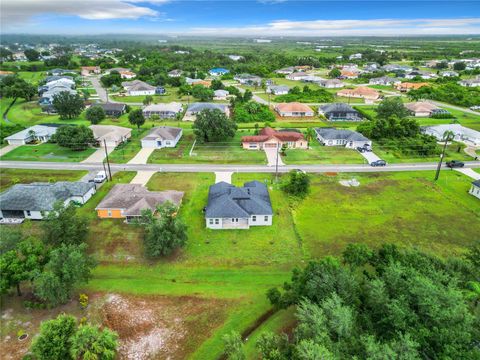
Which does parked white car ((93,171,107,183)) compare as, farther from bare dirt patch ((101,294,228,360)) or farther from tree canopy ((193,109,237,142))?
bare dirt patch ((101,294,228,360))

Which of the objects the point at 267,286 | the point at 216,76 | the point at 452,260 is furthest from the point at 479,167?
the point at 216,76

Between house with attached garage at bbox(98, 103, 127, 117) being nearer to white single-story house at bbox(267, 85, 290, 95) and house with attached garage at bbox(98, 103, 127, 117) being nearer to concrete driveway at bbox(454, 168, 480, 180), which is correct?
white single-story house at bbox(267, 85, 290, 95)

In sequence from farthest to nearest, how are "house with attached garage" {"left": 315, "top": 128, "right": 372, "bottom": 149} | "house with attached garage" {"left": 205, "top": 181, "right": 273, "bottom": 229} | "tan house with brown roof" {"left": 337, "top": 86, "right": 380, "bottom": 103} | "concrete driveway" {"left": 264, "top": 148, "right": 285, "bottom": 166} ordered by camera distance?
"tan house with brown roof" {"left": 337, "top": 86, "right": 380, "bottom": 103}, "house with attached garage" {"left": 315, "top": 128, "right": 372, "bottom": 149}, "concrete driveway" {"left": 264, "top": 148, "right": 285, "bottom": 166}, "house with attached garage" {"left": 205, "top": 181, "right": 273, "bottom": 229}

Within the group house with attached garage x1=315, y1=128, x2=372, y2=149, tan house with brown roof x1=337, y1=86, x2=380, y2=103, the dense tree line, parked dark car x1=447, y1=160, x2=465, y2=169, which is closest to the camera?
the dense tree line

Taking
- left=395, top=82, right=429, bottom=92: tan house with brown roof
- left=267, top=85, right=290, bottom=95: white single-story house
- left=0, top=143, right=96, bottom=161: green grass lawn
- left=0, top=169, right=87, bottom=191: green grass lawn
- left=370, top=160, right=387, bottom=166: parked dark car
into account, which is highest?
left=395, top=82, right=429, bottom=92: tan house with brown roof

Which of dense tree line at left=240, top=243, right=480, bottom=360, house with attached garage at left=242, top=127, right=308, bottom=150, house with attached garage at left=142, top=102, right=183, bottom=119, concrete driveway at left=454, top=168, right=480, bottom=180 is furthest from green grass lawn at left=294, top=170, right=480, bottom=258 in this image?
house with attached garage at left=142, top=102, right=183, bottom=119

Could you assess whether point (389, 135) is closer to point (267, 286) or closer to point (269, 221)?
point (269, 221)

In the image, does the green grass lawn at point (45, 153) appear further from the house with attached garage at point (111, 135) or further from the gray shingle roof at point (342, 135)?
the gray shingle roof at point (342, 135)

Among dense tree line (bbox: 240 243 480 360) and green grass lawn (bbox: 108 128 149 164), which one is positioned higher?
dense tree line (bbox: 240 243 480 360)

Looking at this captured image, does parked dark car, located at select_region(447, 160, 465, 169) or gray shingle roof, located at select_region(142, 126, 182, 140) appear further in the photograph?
gray shingle roof, located at select_region(142, 126, 182, 140)
